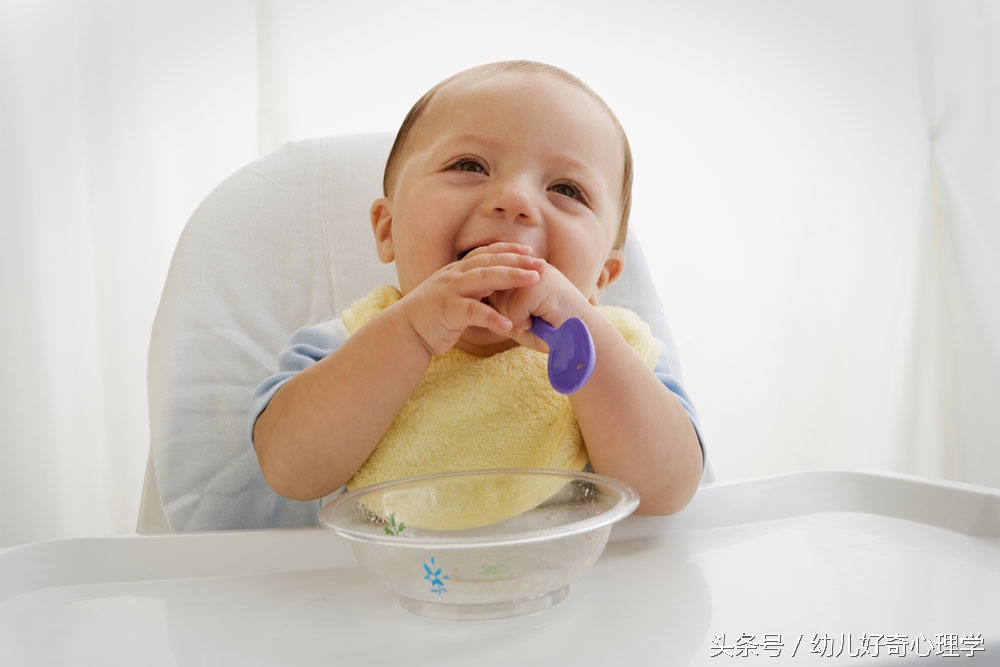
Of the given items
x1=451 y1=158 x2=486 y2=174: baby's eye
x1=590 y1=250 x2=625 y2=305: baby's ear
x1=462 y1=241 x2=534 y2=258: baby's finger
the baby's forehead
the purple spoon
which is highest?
the baby's forehead

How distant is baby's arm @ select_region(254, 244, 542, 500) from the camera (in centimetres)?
64

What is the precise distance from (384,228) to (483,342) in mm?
180

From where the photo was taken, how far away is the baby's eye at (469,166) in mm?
774

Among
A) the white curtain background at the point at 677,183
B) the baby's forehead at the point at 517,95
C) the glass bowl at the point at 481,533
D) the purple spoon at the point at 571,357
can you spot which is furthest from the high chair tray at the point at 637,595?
the white curtain background at the point at 677,183

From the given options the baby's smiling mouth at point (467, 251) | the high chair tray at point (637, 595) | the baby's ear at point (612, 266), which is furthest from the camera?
the baby's ear at point (612, 266)

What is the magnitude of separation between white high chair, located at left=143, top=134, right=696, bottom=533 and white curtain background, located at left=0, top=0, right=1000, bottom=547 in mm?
393

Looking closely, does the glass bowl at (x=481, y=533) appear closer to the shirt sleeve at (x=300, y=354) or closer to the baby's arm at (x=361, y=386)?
the baby's arm at (x=361, y=386)

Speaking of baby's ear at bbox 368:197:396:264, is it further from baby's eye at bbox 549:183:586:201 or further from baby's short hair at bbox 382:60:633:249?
baby's eye at bbox 549:183:586:201

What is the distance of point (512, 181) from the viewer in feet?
2.41

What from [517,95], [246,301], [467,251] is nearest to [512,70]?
[517,95]

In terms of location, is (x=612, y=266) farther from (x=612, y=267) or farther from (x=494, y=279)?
(x=494, y=279)

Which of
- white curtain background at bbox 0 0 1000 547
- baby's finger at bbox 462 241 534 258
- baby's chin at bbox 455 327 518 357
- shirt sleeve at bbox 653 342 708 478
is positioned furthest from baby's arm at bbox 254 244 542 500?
white curtain background at bbox 0 0 1000 547

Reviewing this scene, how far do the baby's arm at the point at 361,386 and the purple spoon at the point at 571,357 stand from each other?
0.26ft

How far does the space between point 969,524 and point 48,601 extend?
70cm
